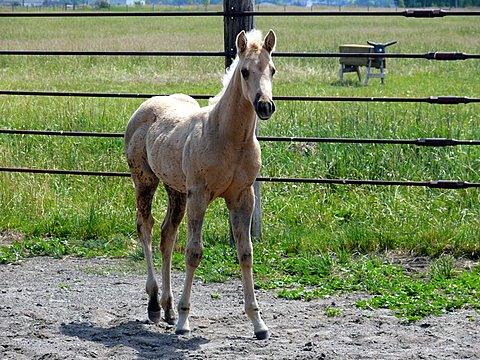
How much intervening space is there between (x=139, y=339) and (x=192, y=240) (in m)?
0.66

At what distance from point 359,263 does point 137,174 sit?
1910mm

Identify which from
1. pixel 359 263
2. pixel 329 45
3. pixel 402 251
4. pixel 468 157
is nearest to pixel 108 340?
pixel 359 263

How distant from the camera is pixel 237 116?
4.63 m

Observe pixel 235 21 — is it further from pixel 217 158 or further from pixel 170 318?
pixel 170 318

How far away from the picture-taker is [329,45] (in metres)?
30.4

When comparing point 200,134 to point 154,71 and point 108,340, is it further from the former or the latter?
point 154,71

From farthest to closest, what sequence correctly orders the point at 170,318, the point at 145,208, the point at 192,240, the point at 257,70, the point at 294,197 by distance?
the point at 294,197, the point at 145,208, the point at 170,318, the point at 192,240, the point at 257,70

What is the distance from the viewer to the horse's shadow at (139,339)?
4.40 metres

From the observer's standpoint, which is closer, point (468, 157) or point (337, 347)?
point (337, 347)

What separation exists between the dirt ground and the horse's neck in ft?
3.94

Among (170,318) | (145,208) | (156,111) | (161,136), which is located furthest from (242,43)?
(170,318)

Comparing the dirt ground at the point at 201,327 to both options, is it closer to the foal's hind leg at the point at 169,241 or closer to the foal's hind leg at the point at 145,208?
the foal's hind leg at the point at 169,241

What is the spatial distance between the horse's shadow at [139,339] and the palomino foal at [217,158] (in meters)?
0.15

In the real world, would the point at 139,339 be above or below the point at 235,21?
below
